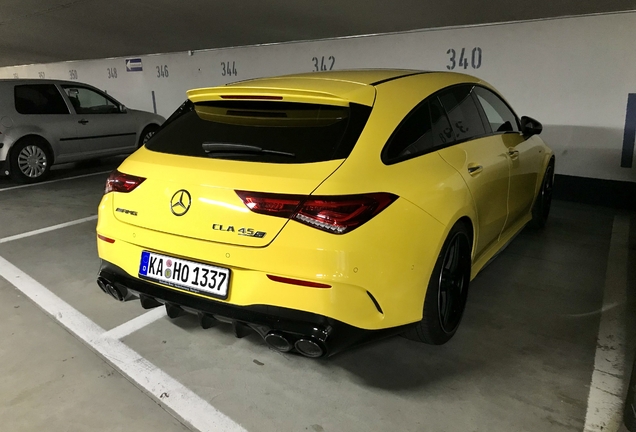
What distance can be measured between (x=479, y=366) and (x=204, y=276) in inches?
57.9

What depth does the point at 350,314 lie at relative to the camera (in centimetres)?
190

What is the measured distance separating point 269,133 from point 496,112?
208 cm

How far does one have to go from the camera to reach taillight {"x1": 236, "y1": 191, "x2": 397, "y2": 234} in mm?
1857

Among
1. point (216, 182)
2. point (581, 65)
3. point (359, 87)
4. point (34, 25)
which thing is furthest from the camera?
point (34, 25)

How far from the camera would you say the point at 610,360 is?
97.3 inches

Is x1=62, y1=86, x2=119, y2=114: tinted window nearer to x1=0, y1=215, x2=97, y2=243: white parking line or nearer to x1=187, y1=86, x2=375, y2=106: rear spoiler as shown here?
x1=0, y1=215, x2=97, y2=243: white parking line

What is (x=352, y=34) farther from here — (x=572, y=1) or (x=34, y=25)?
(x=34, y=25)

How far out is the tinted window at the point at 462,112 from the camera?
108 inches

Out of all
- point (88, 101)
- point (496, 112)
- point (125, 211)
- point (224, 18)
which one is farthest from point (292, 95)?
point (88, 101)

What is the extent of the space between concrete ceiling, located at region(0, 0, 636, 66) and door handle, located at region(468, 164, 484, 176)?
3108 mm

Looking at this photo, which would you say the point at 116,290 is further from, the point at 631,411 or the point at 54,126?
the point at 54,126

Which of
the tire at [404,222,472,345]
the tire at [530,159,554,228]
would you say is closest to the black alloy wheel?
the tire at [404,222,472,345]

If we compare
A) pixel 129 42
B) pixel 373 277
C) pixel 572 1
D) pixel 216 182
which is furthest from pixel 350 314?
pixel 129 42

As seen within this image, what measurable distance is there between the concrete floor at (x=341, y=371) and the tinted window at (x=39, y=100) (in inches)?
171
